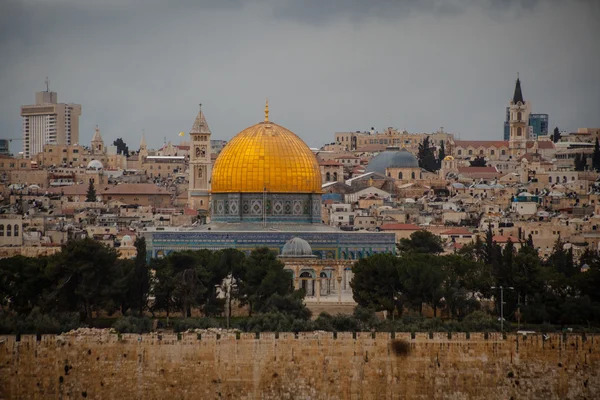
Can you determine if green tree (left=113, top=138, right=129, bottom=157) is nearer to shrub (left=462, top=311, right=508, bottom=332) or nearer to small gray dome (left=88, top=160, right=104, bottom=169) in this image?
small gray dome (left=88, top=160, right=104, bottom=169)

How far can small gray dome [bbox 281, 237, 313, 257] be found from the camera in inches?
2438

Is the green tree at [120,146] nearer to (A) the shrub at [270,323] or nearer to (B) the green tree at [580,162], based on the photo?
(B) the green tree at [580,162]

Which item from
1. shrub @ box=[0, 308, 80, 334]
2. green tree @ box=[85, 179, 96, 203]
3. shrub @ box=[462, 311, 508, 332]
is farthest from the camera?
green tree @ box=[85, 179, 96, 203]

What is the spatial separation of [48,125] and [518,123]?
58.7m

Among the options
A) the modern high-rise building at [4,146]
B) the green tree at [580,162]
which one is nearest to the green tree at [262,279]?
the green tree at [580,162]

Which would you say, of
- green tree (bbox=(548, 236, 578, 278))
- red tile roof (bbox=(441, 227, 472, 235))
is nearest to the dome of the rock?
green tree (bbox=(548, 236, 578, 278))

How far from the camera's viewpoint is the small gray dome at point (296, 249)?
203 ft

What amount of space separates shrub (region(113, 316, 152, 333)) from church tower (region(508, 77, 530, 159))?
97866 mm

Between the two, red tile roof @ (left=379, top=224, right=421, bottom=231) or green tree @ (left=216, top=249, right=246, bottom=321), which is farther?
red tile roof @ (left=379, top=224, right=421, bottom=231)

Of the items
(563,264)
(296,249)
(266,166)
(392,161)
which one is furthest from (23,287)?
(392,161)

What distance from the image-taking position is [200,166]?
328 ft

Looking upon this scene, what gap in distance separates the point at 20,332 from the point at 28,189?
227ft

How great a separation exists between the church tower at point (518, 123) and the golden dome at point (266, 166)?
3109 inches

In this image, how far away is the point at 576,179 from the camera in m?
122
